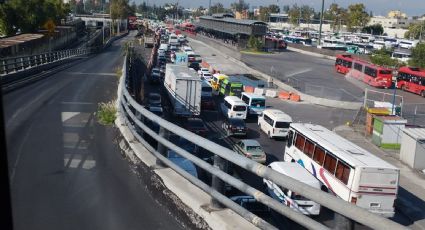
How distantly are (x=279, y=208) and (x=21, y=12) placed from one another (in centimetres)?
5189

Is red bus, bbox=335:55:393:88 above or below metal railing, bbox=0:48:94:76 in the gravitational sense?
below

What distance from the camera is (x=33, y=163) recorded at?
6301 millimetres

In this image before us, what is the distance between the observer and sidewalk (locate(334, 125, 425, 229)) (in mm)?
17781

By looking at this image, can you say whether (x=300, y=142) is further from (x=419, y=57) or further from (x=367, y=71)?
(x=419, y=57)

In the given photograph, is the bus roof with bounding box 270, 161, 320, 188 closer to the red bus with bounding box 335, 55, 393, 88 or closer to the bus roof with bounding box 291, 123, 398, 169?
the bus roof with bounding box 291, 123, 398, 169

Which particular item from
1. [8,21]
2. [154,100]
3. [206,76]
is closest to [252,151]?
[154,100]

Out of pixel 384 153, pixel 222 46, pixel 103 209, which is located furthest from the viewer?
pixel 222 46

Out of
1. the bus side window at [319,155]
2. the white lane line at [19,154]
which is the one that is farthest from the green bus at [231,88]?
the white lane line at [19,154]

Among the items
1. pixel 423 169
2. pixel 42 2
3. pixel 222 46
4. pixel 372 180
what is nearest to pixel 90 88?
pixel 372 180

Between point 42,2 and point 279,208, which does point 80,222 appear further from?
point 42,2

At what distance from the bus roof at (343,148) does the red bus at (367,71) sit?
104ft

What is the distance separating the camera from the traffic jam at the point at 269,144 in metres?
15.4

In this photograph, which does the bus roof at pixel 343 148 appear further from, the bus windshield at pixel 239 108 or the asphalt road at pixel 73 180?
the asphalt road at pixel 73 180

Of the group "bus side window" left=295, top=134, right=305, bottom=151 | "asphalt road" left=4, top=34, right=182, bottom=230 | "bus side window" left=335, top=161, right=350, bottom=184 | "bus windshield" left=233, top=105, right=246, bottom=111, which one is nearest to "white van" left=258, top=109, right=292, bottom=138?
"bus windshield" left=233, top=105, right=246, bottom=111
